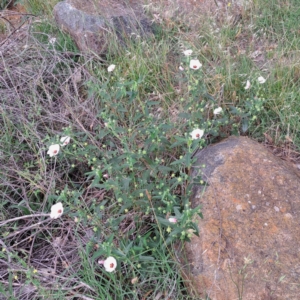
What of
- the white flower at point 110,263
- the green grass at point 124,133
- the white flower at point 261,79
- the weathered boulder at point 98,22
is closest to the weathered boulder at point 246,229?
the green grass at point 124,133

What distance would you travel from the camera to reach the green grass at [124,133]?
176 cm

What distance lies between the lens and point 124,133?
92.2 inches

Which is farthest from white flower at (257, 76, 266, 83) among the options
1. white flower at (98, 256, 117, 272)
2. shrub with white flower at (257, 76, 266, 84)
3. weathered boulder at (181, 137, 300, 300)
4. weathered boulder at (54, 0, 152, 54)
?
white flower at (98, 256, 117, 272)

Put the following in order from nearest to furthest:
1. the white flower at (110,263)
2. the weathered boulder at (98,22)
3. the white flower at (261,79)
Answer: the white flower at (110,263) < the white flower at (261,79) < the weathered boulder at (98,22)

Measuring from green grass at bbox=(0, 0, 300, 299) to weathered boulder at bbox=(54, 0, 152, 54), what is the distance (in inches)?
4.0

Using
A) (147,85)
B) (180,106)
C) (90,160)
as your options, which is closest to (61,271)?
(90,160)

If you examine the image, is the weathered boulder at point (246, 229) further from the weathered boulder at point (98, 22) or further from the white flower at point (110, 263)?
the weathered boulder at point (98, 22)

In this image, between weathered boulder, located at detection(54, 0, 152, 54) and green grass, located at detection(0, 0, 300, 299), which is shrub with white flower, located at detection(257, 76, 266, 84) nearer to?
green grass, located at detection(0, 0, 300, 299)

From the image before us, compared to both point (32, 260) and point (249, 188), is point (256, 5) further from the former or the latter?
point (32, 260)

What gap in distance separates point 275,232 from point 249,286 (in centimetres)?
30

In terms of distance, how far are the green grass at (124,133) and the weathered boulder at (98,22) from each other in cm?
10

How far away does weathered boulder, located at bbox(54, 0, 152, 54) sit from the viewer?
122 inches

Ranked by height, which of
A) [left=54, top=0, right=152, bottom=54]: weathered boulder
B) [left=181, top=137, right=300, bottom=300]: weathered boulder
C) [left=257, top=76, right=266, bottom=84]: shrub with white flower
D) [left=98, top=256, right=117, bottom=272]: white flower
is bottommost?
[left=181, top=137, right=300, bottom=300]: weathered boulder

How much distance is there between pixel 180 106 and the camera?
241cm
